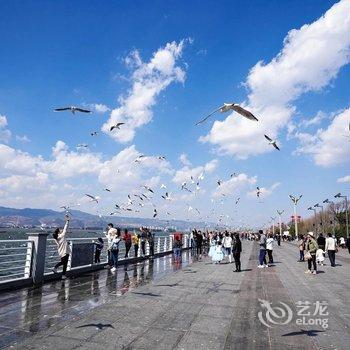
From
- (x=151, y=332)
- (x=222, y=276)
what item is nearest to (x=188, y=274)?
(x=222, y=276)

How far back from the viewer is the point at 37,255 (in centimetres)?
1234

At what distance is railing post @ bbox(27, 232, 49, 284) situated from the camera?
12159mm

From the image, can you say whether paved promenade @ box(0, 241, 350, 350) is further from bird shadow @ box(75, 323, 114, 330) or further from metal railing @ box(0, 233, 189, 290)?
metal railing @ box(0, 233, 189, 290)

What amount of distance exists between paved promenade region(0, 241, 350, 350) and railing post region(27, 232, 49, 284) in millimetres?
669

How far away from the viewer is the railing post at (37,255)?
12159 millimetres

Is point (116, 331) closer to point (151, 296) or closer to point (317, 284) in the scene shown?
point (151, 296)

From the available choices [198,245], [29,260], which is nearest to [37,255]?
[29,260]

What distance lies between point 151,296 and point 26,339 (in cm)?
465

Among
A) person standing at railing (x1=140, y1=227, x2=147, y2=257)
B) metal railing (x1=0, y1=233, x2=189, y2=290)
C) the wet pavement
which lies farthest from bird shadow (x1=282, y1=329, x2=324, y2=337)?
person standing at railing (x1=140, y1=227, x2=147, y2=257)
